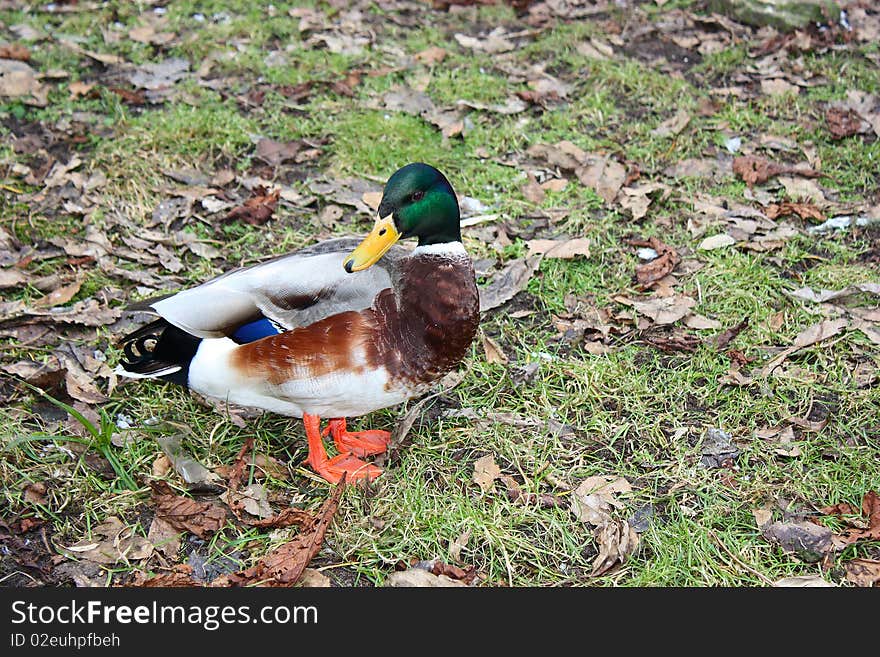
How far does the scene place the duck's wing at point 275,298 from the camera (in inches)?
125

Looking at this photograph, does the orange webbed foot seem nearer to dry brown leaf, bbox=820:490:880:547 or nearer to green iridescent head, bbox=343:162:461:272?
green iridescent head, bbox=343:162:461:272

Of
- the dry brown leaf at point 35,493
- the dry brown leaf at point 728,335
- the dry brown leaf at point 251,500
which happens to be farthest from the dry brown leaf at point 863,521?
the dry brown leaf at point 35,493

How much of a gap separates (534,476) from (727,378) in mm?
981

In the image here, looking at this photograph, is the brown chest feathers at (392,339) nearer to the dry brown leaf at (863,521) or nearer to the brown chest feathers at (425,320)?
the brown chest feathers at (425,320)

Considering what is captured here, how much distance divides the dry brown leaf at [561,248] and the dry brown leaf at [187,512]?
2.05 m

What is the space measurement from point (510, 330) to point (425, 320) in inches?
40.8

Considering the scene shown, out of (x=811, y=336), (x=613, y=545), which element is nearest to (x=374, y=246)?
(x=613, y=545)

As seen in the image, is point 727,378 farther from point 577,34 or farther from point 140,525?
point 577,34

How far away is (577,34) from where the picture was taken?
6.41 m

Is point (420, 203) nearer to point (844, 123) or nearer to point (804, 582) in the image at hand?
point (804, 582)

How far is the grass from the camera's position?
125 inches

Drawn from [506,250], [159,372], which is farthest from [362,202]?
[159,372]

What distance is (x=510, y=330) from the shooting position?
13.6 feet

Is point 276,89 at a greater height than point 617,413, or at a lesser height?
greater
